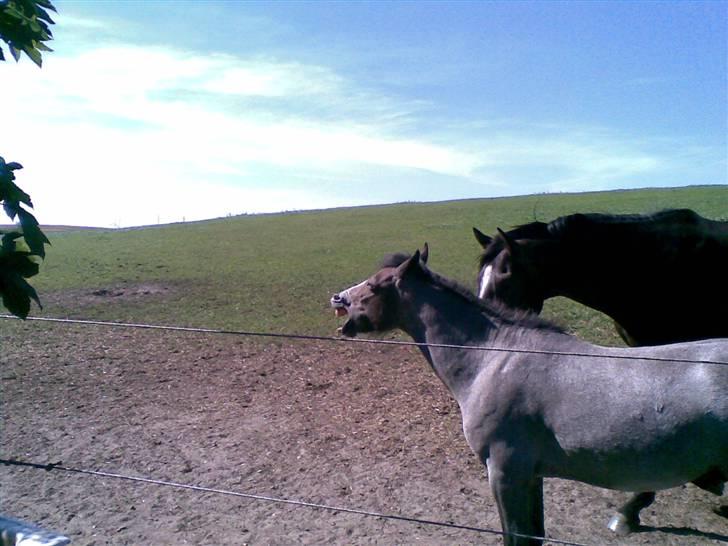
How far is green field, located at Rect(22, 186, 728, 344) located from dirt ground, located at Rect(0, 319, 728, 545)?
125 inches

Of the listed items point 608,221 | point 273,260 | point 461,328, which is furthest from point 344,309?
point 273,260

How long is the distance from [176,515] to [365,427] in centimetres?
263

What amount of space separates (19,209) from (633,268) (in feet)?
16.4

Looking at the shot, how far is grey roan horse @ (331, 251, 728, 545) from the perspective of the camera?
11.0 feet

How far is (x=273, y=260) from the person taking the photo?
2544 centimetres

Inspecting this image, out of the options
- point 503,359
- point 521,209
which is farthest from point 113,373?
point 521,209

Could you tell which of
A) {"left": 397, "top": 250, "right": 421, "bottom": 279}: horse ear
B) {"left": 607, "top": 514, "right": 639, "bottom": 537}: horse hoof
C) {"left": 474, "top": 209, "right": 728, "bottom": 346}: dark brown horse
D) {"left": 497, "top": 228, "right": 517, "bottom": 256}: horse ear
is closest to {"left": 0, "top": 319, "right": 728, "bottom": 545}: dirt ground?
{"left": 607, "top": 514, "right": 639, "bottom": 537}: horse hoof

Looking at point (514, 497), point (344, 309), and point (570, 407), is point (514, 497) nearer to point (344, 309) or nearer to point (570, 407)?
point (570, 407)

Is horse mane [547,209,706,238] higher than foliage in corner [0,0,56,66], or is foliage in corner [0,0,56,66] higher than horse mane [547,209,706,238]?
foliage in corner [0,0,56,66]

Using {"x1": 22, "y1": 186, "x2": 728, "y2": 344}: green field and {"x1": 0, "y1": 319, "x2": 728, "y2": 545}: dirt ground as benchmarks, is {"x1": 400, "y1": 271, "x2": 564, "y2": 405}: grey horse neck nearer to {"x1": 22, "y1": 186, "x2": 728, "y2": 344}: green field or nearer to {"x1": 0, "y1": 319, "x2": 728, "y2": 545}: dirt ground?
{"x1": 0, "y1": 319, "x2": 728, "y2": 545}: dirt ground

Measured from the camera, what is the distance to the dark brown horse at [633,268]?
5.52 meters

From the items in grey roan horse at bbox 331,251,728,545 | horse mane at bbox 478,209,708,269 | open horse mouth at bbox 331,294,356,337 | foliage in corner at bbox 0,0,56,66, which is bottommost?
grey roan horse at bbox 331,251,728,545

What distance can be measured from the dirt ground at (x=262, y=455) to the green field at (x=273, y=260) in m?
3.17

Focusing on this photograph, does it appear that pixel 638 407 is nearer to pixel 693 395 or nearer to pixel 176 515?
pixel 693 395
